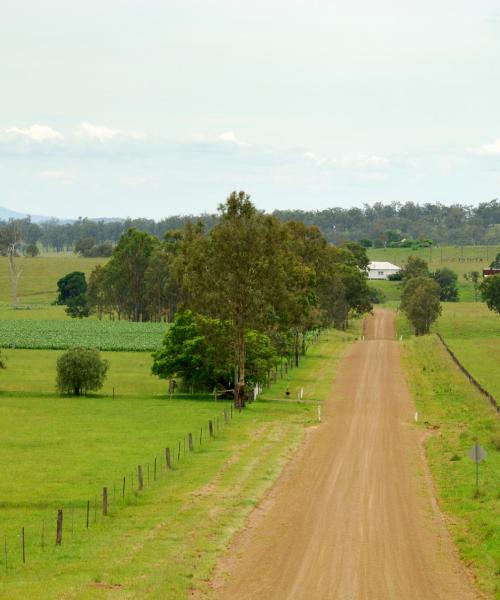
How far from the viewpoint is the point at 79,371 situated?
77.9 m

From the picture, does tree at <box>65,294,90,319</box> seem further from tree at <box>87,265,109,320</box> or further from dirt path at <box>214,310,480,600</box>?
dirt path at <box>214,310,480,600</box>

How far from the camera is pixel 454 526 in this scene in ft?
112

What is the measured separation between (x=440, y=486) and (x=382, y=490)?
276cm

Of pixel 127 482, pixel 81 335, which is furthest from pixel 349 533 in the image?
pixel 81 335

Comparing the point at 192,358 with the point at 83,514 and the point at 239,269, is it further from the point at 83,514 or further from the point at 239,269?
the point at 83,514


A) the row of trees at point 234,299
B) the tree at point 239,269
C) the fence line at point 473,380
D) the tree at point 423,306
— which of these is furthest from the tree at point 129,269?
the tree at point 239,269

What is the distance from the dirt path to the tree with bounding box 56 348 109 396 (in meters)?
26.5

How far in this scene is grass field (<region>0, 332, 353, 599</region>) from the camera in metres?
27.5

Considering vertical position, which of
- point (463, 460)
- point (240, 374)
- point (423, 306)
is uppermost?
point (423, 306)

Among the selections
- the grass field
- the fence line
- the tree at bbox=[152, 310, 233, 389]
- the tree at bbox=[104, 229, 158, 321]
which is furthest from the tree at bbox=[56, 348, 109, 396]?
the tree at bbox=[104, 229, 158, 321]

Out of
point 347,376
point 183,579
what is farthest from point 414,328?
point 183,579

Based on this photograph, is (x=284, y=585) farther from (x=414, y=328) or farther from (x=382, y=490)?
(x=414, y=328)

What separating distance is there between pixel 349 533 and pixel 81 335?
10285 cm

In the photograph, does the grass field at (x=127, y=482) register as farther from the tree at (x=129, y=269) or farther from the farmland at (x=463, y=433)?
the tree at (x=129, y=269)
